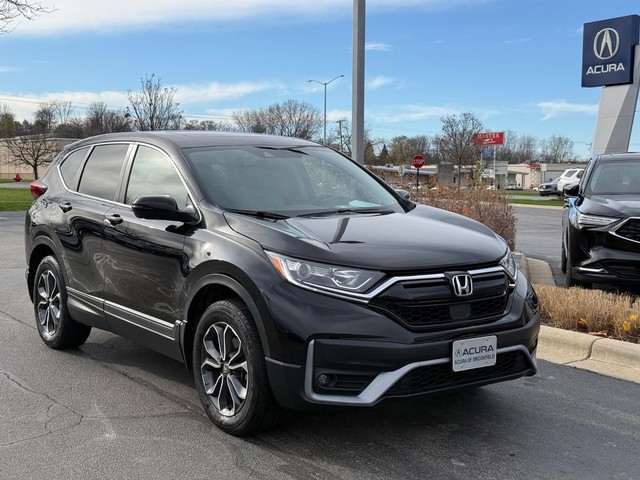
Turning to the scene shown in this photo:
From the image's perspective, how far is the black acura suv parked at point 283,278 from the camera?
11.0ft

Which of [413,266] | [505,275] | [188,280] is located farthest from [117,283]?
[505,275]

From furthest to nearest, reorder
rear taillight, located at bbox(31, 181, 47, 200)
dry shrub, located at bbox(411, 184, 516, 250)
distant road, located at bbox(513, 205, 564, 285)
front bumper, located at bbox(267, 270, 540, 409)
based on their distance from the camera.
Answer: distant road, located at bbox(513, 205, 564, 285), dry shrub, located at bbox(411, 184, 516, 250), rear taillight, located at bbox(31, 181, 47, 200), front bumper, located at bbox(267, 270, 540, 409)

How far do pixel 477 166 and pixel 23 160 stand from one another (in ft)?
258

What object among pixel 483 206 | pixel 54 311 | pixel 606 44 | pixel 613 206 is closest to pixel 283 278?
pixel 54 311

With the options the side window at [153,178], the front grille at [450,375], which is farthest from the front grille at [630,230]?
the side window at [153,178]

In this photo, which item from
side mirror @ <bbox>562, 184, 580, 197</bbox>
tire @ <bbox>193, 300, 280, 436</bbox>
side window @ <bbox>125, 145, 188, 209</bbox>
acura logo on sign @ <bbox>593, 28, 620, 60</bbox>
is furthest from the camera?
acura logo on sign @ <bbox>593, 28, 620, 60</bbox>

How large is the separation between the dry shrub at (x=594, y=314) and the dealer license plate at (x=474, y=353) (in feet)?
8.54

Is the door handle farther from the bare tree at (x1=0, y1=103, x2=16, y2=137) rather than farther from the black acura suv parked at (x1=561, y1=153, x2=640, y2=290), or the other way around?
the bare tree at (x1=0, y1=103, x2=16, y2=137)

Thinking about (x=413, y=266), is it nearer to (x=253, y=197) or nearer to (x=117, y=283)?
(x=253, y=197)

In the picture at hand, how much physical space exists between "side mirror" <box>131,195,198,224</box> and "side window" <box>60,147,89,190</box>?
5.86 ft

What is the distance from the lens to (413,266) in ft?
11.3

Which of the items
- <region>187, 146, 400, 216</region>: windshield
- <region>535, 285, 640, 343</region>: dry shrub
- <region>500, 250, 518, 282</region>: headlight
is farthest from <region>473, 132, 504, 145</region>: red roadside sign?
<region>500, 250, 518, 282</region>: headlight

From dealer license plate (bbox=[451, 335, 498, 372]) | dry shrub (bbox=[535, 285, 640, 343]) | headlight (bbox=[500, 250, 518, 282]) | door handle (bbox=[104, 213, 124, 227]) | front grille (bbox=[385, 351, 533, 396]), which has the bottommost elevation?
dry shrub (bbox=[535, 285, 640, 343])

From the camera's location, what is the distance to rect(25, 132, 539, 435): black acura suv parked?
11.0 feet
